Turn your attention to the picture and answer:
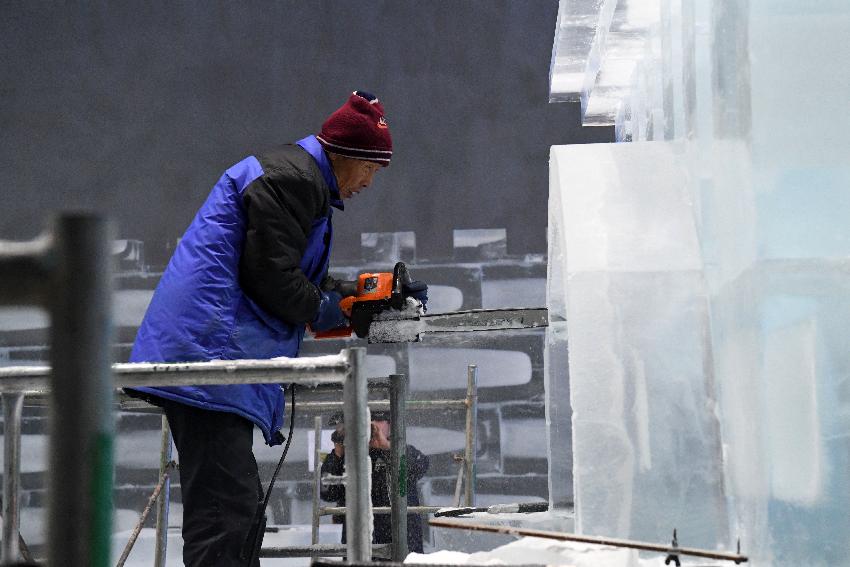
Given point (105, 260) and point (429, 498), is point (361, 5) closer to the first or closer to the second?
point (429, 498)

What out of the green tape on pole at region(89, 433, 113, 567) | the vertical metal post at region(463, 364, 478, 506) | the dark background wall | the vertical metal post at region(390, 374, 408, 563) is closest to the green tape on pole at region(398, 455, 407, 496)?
the vertical metal post at region(390, 374, 408, 563)

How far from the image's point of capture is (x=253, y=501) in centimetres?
229

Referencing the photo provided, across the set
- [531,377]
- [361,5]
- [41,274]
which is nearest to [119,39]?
[361,5]

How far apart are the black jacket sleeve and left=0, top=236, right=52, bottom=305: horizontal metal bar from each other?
6.31 ft

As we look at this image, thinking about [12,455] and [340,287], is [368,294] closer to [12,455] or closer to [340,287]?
[340,287]

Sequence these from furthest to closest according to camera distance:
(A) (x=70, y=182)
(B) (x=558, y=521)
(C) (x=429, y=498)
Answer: (A) (x=70, y=182)
(C) (x=429, y=498)
(B) (x=558, y=521)

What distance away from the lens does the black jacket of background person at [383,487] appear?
190 inches

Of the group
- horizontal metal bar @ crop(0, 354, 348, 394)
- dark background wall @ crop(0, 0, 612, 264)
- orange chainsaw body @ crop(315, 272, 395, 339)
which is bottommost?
horizontal metal bar @ crop(0, 354, 348, 394)

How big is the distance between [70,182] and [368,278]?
4.18 meters

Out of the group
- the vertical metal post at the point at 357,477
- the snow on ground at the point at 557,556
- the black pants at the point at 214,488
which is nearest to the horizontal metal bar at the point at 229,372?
the vertical metal post at the point at 357,477

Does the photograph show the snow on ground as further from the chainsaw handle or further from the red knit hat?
the red knit hat

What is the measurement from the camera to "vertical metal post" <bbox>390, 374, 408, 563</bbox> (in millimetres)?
2842

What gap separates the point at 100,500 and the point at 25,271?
0.11 metres

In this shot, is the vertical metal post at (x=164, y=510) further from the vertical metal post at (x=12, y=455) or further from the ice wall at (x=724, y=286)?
the vertical metal post at (x=12, y=455)
